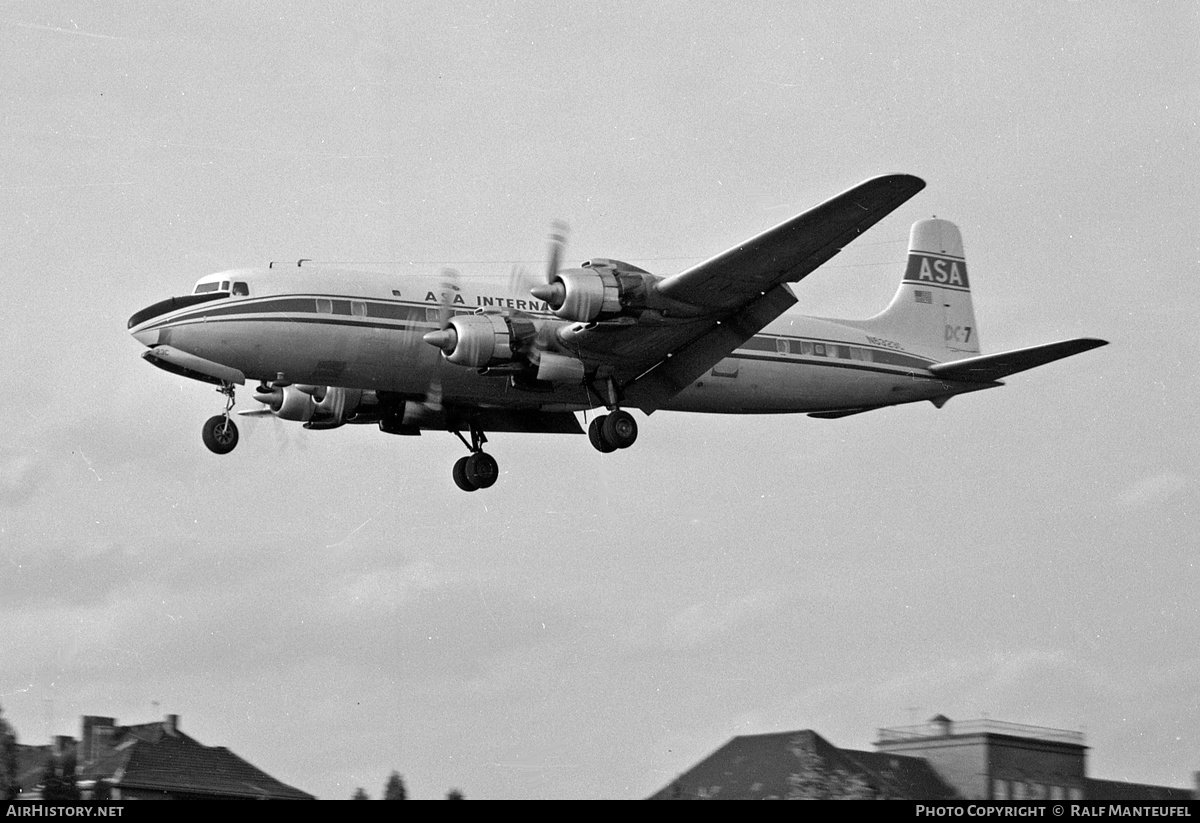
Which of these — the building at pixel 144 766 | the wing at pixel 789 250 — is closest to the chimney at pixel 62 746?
the building at pixel 144 766

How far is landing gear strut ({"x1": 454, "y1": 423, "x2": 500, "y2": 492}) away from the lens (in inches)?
1129

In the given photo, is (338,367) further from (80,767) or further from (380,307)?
(80,767)

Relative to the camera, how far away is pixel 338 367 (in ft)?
81.5

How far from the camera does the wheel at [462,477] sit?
28.8m

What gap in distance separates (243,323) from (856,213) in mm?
10180

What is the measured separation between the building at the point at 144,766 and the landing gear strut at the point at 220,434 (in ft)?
21.8

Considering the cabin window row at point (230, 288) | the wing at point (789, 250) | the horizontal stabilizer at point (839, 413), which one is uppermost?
the wing at point (789, 250)

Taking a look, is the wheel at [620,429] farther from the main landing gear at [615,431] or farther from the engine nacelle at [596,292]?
the engine nacelle at [596,292]

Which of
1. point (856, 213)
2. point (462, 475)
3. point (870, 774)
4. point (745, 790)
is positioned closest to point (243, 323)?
point (462, 475)

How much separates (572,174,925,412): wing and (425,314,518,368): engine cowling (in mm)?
1269

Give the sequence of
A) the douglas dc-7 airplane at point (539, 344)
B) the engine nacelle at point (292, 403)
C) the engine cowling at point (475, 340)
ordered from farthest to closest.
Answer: the engine nacelle at point (292, 403), the engine cowling at point (475, 340), the douglas dc-7 airplane at point (539, 344)

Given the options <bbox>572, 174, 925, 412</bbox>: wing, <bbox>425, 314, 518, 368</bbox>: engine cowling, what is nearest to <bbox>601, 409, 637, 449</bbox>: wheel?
<bbox>572, 174, 925, 412</bbox>: wing

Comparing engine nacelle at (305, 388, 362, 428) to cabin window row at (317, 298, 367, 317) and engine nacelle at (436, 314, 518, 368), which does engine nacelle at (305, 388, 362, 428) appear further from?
engine nacelle at (436, 314, 518, 368)

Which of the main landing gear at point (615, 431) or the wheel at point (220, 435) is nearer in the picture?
the wheel at point (220, 435)
